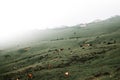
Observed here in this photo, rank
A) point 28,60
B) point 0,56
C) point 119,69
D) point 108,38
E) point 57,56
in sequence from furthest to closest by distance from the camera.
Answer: point 0,56
point 108,38
point 28,60
point 57,56
point 119,69

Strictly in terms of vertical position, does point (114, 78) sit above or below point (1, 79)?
above

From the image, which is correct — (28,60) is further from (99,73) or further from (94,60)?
(99,73)

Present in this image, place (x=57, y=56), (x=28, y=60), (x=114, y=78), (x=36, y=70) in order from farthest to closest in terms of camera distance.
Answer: (x=28, y=60) → (x=57, y=56) → (x=36, y=70) → (x=114, y=78)

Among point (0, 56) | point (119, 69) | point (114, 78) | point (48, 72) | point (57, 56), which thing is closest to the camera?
point (114, 78)

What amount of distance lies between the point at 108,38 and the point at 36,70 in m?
34.2

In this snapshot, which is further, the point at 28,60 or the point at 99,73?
the point at 28,60

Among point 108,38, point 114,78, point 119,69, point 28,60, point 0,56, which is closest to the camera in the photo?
point 114,78

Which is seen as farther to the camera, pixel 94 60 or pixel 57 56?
pixel 57 56

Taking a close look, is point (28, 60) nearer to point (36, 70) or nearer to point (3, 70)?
point (3, 70)

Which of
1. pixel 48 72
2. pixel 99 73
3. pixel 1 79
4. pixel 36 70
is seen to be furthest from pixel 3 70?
pixel 99 73

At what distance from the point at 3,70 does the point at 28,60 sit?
908 cm

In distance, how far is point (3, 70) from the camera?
79438mm

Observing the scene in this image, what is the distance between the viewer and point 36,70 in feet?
225

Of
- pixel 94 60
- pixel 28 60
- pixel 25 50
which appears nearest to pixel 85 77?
pixel 94 60
